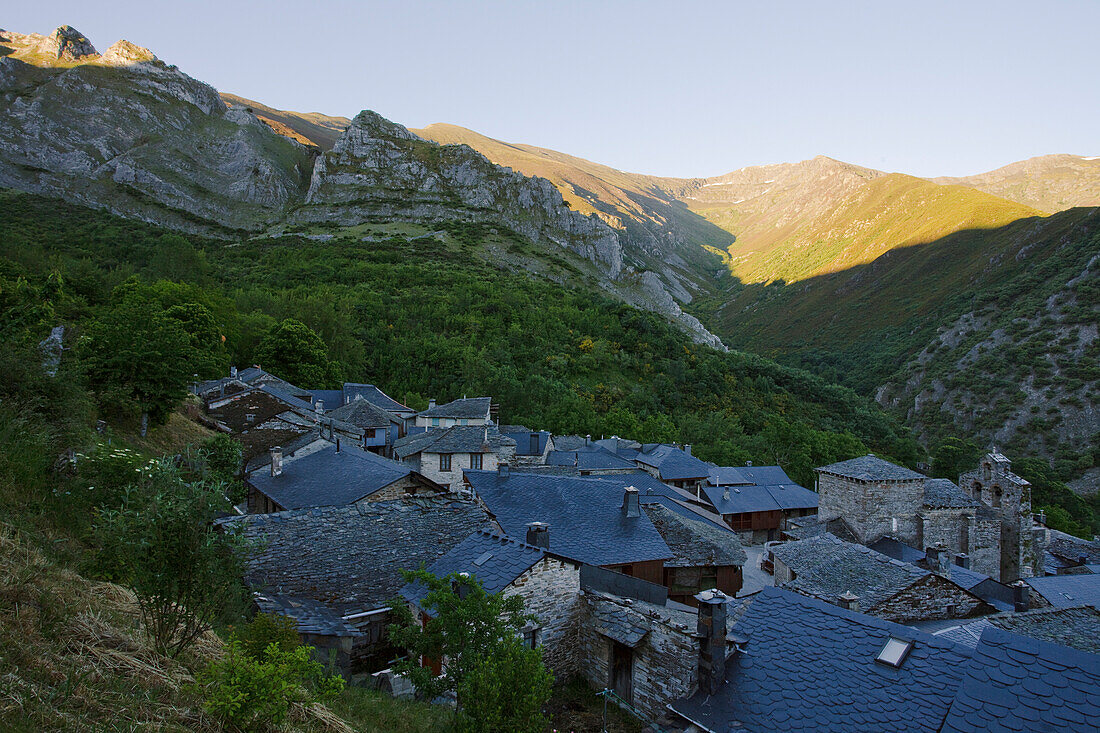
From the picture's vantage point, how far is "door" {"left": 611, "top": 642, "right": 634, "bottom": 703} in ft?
34.3

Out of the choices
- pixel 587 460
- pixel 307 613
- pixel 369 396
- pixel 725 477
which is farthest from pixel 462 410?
pixel 307 613

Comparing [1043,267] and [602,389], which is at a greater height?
[1043,267]

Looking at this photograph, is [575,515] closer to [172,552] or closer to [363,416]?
[172,552]

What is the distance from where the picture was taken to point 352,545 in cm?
1438

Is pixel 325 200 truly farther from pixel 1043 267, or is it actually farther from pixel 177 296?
pixel 1043 267

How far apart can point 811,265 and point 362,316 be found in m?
146

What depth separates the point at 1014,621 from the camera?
37.4ft

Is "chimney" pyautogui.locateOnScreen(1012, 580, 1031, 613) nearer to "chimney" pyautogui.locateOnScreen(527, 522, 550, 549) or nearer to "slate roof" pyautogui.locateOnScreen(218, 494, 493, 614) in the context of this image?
"chimney" pyautogui.locateOnScreen(527, 522, 550, 549)

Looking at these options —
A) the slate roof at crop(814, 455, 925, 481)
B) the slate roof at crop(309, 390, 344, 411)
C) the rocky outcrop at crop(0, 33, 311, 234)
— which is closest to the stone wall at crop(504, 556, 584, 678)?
the slate roof at crop(814, 455, 925, 481)

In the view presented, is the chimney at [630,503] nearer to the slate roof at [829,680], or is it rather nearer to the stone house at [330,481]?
the stone house at [330,481]

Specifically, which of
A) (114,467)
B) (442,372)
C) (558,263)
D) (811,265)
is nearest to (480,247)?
(558,263)

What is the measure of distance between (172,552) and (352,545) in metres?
9.67

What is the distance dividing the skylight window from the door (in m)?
4.30

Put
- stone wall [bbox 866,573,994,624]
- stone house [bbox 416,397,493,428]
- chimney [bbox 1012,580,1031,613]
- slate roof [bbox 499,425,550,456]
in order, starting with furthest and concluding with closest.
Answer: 1. stone house [bbox 416,397,493,428]
2. slate roof [bbox 499,425,550,456]
3. chimney [bbox 1012,580,1031,613]
4. stone wall [bbox 866,573,994,624]
